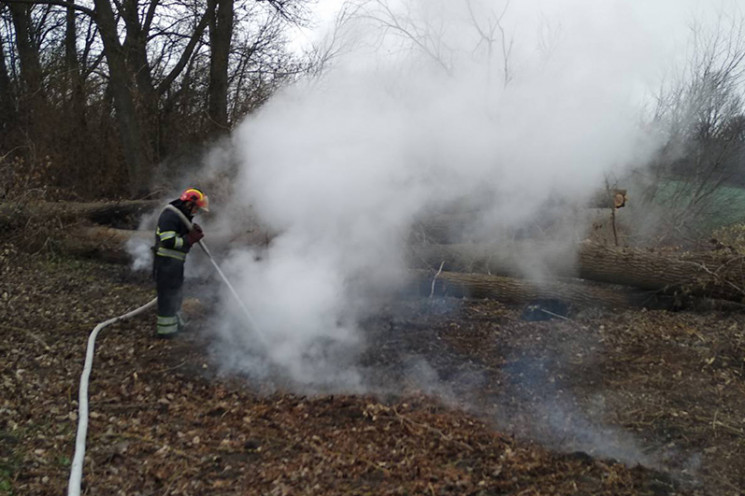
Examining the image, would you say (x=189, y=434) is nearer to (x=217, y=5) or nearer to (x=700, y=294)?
(x=700, y=294)

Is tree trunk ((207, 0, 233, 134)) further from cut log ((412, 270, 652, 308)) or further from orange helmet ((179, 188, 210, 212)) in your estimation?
cut log ((412, 270, 652, 308))

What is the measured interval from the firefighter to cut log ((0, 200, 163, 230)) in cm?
439

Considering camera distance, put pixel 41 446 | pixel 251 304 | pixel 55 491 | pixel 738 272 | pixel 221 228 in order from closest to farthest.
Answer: pixel 55 491 → pixel 41 446 → pixel 251 304 → pixel 738 272 → pixel 221 228

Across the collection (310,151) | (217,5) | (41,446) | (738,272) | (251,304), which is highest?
(217,5)

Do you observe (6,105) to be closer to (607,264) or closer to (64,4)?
(64,4)

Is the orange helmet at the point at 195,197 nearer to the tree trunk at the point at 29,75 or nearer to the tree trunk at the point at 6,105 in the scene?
the tree trunk at the point at 29,75

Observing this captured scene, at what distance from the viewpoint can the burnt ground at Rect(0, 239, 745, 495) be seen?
3766mm

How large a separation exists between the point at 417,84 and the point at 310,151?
2.33 meters

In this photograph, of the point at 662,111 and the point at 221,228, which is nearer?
the point at 221,228

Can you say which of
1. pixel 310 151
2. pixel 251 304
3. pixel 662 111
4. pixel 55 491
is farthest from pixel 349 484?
pixel 662 111

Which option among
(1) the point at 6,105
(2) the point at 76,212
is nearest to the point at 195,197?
(2) the point at 76,212

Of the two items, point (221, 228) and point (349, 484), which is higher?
point (221, 228)

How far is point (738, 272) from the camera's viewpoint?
23.0 feet

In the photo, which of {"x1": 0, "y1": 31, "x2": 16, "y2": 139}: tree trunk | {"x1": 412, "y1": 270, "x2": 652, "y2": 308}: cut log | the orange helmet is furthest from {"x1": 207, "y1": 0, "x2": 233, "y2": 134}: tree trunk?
{"x1": 412, "y1": 270, "x2": 652, "y2": 308}: cut log
